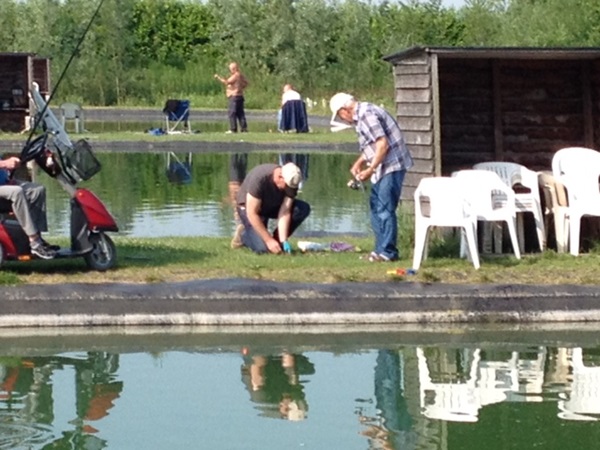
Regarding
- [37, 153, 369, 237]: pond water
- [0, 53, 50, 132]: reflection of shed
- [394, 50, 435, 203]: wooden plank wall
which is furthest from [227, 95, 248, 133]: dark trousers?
[394, 50, 435, 203]: wooden plank wall

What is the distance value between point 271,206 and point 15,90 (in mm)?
23908

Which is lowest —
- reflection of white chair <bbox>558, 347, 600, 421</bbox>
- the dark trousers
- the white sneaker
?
reflection of white chair <bbox>558, 347, 600, 421</bbox>

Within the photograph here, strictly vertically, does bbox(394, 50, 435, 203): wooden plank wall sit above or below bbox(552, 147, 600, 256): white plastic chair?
above

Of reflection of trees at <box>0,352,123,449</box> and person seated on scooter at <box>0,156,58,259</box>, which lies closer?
reflection of trees at <box>0,352,123,449</box>

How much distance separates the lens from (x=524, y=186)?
1520 centimetres

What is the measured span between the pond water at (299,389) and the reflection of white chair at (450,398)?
0.5 inches

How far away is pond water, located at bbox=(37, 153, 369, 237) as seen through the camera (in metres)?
18.7

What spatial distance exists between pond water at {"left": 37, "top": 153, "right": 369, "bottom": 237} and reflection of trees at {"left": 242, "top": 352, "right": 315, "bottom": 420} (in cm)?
608

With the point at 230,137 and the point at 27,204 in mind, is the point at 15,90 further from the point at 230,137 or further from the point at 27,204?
the point at 27,204

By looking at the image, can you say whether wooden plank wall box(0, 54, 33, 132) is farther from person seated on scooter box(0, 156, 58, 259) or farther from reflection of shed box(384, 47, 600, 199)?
person seated on scooter box(0, 156, 58, 259)

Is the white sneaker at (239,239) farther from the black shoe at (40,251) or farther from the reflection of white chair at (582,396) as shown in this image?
the reflection of white chair at (582,396)

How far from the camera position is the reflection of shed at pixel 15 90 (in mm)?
36750

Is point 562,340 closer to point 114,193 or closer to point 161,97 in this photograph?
point 114,193

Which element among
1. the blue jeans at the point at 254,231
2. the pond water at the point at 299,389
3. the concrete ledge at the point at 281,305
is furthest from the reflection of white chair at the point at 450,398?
the blue jeans at the point at 254,231
